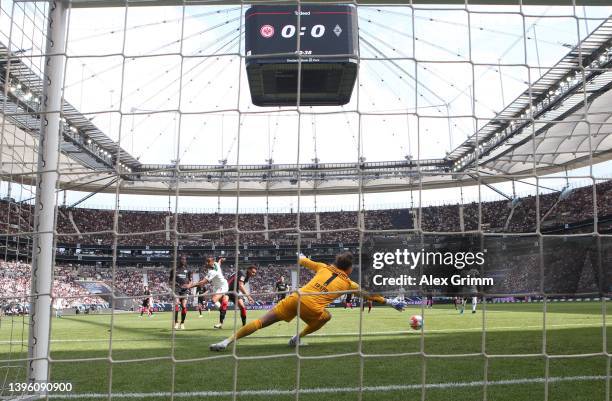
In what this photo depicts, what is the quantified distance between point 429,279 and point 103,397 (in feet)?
38.8

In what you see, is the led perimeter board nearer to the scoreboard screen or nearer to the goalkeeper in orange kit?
the scoreboard screen

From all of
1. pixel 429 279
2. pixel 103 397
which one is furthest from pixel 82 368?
pixel 429 279

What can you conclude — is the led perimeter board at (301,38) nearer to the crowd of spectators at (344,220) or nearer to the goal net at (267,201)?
the goal net at (267,201)

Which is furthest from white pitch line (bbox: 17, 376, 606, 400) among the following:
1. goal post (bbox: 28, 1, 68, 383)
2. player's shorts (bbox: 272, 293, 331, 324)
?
player's shorts (bbox: 272, 293, 331, 324)

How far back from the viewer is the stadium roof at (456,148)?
15.0ft

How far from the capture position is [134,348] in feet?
24.4

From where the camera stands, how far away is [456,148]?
16.4 meters

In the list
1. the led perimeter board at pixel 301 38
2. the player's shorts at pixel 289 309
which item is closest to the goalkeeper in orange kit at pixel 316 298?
the player's shorts at pixel 289 309

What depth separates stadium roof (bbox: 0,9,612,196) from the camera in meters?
4.57
